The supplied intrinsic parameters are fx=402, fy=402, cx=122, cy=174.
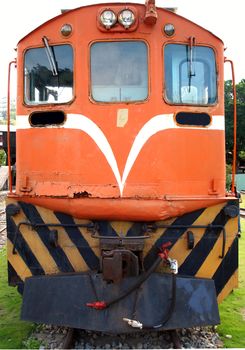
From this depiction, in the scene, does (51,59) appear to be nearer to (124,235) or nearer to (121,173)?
(121,173)

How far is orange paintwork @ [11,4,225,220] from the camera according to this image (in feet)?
13.3

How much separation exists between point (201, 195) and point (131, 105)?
3.91 ft

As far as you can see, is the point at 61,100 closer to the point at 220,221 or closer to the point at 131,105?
the point at 131,105

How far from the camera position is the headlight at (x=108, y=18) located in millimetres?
4102

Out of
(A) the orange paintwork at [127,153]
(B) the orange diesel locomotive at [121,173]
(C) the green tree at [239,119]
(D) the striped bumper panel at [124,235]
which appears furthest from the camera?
(C) the green tree at [239,119]

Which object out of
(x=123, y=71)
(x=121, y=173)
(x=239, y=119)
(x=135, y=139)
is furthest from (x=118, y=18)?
(x=239, y=119)

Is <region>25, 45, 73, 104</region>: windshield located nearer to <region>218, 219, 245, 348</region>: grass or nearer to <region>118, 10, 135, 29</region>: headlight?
<region>118, 10, 135, 29</region>: headlight

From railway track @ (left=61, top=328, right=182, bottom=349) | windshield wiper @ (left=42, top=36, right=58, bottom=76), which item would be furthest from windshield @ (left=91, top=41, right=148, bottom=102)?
railway track @ (left=61, top=328, right=182, bottom=349)

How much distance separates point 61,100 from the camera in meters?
4.29

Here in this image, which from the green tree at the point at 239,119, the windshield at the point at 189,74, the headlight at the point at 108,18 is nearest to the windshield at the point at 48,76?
the headlight at the point at 108,18

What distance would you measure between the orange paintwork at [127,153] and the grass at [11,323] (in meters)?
1.46

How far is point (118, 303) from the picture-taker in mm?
3820

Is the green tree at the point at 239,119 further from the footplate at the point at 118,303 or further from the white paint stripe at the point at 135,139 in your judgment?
the footplate at the point at 118,303

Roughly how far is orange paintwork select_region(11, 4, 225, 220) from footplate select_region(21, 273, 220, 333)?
665 mm
